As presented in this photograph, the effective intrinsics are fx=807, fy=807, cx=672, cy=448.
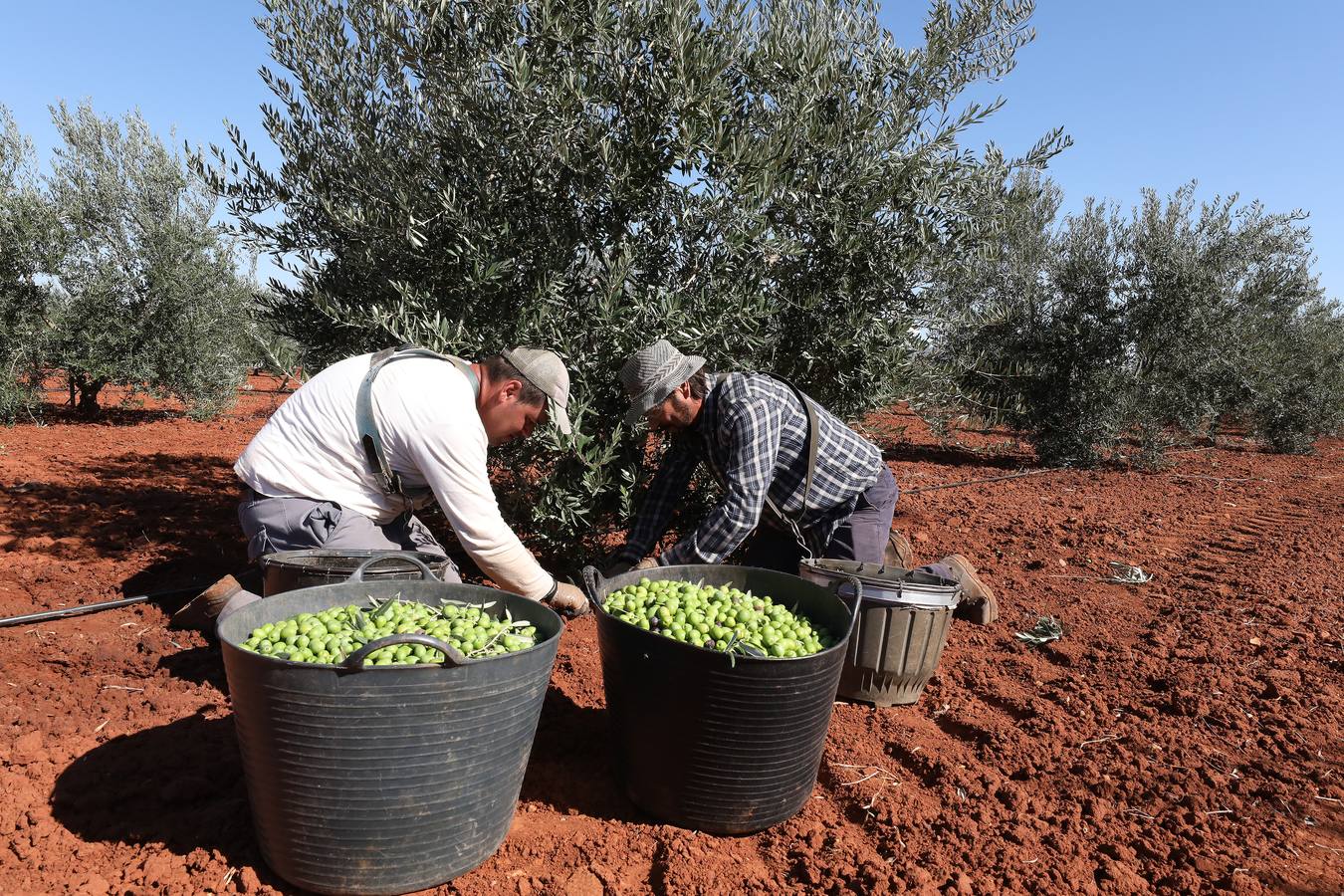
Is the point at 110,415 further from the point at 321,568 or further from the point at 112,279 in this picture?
the point at 321,568

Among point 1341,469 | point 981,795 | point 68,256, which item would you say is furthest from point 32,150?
point 1341,469

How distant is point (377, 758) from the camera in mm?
2379

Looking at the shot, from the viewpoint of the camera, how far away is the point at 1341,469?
1597 centimetres

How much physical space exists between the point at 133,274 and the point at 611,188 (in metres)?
13.5

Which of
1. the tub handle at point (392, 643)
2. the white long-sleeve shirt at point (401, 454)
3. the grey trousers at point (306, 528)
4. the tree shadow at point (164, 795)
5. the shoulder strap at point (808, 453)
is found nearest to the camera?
the tub handle at point (392, 643)

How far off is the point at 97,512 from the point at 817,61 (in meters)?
7.00

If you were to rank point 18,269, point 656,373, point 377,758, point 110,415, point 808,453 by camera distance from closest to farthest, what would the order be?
point 377,758 → point 656,373 → point 808,453 → point 18,269 → point 110,415

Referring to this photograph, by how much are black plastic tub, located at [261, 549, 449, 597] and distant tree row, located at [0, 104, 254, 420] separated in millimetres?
11248

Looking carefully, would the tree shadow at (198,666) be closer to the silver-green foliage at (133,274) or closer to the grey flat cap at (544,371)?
the grey flat cap at (544,371)

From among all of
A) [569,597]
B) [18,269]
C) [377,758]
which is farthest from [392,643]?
[18,269]

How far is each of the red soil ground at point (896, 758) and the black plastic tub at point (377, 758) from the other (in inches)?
8.7

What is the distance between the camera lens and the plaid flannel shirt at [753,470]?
400 cm

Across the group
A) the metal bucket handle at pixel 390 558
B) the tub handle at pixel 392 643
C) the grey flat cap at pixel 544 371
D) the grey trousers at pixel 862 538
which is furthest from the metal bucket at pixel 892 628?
the tub handle at pixel 392 643

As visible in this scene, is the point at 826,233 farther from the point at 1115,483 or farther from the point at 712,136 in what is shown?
the point at 1115,483
